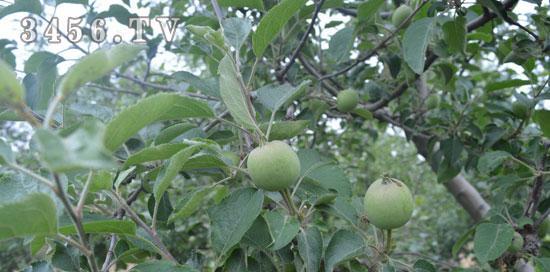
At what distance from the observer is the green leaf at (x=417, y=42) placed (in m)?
1.44

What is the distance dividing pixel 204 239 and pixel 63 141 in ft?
8.87

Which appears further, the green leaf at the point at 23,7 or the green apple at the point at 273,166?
the green leaf at the point at 23,7

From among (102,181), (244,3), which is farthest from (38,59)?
(102,181)

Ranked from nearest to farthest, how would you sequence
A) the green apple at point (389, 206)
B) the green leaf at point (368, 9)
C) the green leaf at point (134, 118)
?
the green leaf at point (134, 118) < the green apple at point (389, 206) < the green leaf at point (368, 9)

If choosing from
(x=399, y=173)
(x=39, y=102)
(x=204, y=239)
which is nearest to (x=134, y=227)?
(x=39, y=102)

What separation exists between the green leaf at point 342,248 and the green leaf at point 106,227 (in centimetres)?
40

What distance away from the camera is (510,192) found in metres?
1.77

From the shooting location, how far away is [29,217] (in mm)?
680

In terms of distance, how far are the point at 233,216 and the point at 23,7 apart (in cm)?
117

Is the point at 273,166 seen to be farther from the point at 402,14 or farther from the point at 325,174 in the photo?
the point at 402,14

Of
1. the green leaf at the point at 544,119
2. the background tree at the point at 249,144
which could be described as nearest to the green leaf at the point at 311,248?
the background tree at the point at 249,144

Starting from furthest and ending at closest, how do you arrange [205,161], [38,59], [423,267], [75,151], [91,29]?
1. [91,29]
2. [38,59]
3. [423,267]
4. [205,161]
5. [75,151]

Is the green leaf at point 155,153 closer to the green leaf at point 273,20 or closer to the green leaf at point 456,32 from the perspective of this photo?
the green leaf at point 273,20

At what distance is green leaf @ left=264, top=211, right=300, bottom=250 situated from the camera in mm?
936
